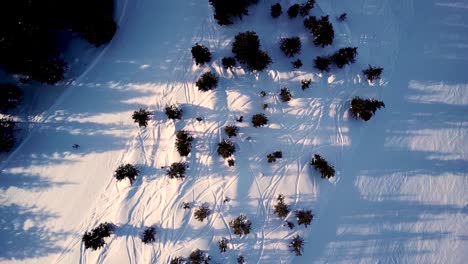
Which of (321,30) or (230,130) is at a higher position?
(321,30)

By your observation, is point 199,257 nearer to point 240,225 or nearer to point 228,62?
point 240,225

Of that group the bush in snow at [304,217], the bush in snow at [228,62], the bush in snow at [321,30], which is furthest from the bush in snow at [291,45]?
the bush in snow at [304,217]

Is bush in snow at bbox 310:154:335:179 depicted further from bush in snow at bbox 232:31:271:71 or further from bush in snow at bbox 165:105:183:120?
bush in snow at bbox 165:105:183:120

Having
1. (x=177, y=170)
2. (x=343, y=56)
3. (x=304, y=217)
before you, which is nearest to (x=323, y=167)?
(x=304, y=217)

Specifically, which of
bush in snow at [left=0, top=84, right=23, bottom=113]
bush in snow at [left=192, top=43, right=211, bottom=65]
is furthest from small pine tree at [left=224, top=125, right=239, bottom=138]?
bush in snow at [left=0, top=84, right=23, bottom=113]

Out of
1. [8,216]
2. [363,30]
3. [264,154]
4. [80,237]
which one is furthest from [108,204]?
[363,30]

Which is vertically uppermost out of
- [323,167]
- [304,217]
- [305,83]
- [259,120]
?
[305,83]
